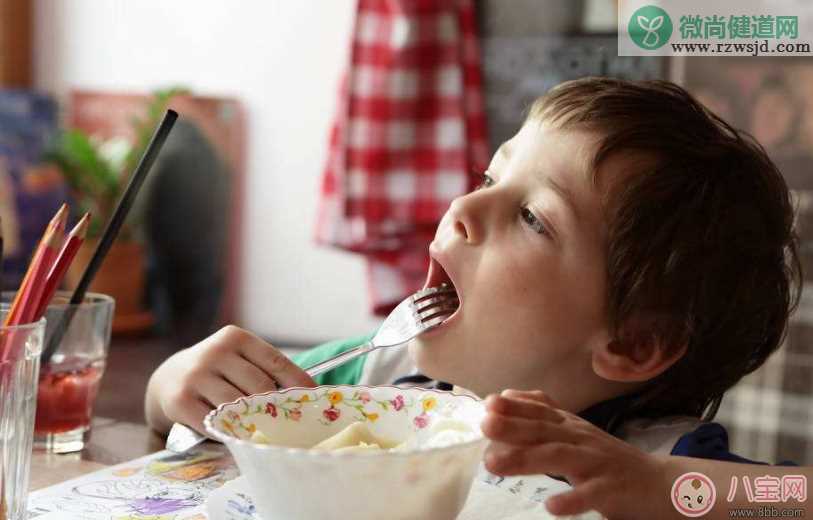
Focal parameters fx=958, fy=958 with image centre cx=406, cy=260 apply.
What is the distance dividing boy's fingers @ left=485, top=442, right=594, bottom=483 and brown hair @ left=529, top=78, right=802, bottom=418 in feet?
0.87

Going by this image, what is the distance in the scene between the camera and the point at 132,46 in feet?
9.16

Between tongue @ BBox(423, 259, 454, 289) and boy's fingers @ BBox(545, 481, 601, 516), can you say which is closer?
boy's fingers @ BBox(545, 481, 601, 516)

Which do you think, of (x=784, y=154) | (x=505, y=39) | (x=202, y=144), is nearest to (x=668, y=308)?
(x=784, y=154)

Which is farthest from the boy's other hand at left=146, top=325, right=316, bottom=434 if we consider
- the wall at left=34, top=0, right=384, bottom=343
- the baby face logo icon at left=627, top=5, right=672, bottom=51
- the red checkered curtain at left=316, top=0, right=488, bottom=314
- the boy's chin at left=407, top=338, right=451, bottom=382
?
the wall at left=34, top=0, right=384, bottom=343

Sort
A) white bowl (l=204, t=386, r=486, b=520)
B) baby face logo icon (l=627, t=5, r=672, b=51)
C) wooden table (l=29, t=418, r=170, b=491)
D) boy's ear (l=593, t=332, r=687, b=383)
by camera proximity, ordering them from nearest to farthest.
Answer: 1. white bowl (l=204, t=386, r=486, b=520)
2. wooden table (l=29, t=418, r=170, b=491)
3. boy's ear (l=593, t=332, r=687, b=383)
4. baby face logo icon (l=627, t=5, r=672, b=51)

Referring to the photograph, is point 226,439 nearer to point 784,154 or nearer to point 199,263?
point 784,154

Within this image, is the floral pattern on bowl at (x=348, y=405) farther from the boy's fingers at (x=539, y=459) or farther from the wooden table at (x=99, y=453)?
the wooden table at (x=99, y=453)

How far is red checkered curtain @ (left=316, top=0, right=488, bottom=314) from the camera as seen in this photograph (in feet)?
6.77

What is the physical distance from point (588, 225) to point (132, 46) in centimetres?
226

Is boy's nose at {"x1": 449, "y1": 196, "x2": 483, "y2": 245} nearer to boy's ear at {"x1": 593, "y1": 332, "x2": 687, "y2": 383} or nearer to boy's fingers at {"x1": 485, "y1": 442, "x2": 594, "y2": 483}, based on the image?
boy's ear at {"x1": 593, "y1": 332, "x2": 687, "y2": 383}

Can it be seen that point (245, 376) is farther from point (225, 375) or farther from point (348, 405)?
point (348, 405)

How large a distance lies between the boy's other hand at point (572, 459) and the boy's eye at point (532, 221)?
0.80ft

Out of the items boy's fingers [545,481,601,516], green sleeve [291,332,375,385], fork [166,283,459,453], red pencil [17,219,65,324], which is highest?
red pencil [17,219,65,324]

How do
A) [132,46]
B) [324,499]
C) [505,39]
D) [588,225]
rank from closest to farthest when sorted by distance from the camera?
1. [324,499]
2. [588,225]
3. [505,39]
4. [132,46]
